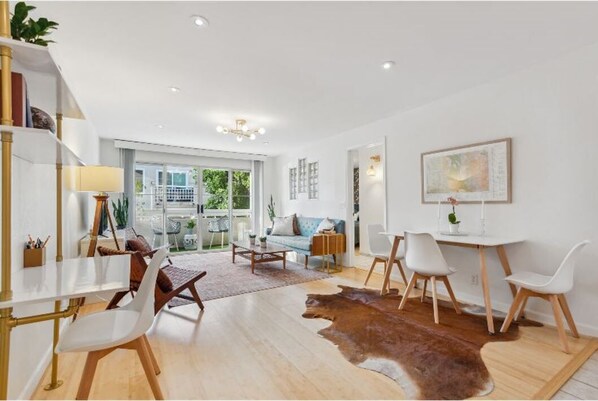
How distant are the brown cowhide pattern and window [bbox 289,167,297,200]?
3581 mm

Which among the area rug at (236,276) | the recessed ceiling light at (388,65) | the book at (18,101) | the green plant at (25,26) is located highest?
the recessed ceiling light at (388,65)

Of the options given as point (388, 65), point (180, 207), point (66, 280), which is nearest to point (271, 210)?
point (180, 207)

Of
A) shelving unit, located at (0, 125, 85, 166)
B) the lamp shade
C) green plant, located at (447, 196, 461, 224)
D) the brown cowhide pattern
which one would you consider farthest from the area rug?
shelving unit, located at (0, 125, 85, 166)

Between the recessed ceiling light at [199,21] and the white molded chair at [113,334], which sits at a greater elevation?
the recessed ceiling light at [199,21]

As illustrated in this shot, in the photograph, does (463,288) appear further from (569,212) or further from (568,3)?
(568,3)

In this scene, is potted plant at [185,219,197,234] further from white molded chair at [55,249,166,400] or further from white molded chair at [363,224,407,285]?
white molded chair at [55,249,166,400]

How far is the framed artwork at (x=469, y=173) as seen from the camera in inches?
117

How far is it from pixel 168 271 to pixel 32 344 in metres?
1.51

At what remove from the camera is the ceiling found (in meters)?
1.92

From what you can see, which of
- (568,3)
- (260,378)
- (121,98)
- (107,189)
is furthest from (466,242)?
(121,98)

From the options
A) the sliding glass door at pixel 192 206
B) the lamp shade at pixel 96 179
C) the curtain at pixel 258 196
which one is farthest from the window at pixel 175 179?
the lamp shade at pixel 96 179

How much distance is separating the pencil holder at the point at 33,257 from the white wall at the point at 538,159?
379 centimetres

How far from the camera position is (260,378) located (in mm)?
1877

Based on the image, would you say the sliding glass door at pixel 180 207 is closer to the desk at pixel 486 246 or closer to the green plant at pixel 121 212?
the green plant at pixel 121 212
